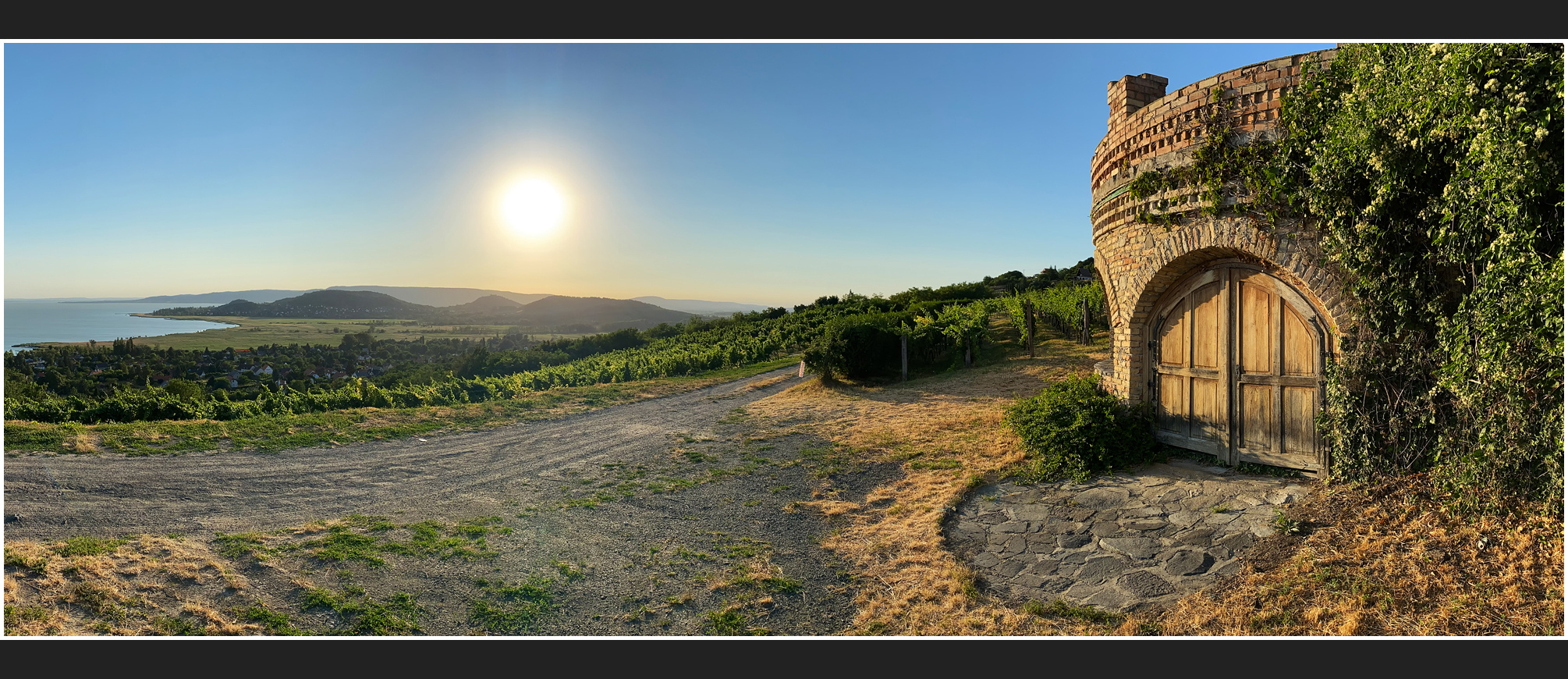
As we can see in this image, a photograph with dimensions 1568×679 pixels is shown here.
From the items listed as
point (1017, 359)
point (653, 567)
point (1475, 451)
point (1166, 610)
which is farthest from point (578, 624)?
point (1017, 359)

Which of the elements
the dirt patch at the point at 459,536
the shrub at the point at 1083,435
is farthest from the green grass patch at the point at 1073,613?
the shrub at the point at 1083,435

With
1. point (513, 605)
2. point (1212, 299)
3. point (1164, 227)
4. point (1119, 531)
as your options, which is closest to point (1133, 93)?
point (1164, 227)

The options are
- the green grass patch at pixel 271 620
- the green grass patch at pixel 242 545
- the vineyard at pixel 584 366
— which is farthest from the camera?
the vineyard at pixel 584 366

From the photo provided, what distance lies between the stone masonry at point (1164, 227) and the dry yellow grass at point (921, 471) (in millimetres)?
2285

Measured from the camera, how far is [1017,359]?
1836 centimetres

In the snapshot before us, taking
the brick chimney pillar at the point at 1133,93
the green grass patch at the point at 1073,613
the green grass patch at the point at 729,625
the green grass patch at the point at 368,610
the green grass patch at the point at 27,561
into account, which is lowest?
the green grass patch at the point at 729,625

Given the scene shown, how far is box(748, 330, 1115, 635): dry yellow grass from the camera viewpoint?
173 inches

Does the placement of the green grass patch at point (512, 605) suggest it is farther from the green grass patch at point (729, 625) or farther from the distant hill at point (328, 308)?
Result: the distant hill at point (328, 308)

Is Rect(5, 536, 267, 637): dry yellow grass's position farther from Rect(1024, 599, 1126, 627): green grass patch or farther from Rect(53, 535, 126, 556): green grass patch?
Rect(1024, 599, 1126, 627): green grass patch

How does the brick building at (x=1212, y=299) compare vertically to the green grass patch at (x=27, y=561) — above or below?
above

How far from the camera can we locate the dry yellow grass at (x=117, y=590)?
3998mm

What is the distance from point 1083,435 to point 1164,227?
8.36 feet

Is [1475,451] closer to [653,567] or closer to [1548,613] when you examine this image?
[1548,613]

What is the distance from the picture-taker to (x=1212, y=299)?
698 centimetres
